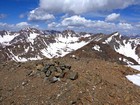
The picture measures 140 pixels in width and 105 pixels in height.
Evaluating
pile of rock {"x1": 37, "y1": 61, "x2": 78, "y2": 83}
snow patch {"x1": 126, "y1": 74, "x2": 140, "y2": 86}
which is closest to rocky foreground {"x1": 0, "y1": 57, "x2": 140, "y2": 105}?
pile of rock {"x1": 37, "y1": 61, "x2": 78, "y2": 83}

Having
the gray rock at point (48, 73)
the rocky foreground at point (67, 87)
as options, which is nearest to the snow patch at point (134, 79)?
the rocky foreground at point (67, 87)

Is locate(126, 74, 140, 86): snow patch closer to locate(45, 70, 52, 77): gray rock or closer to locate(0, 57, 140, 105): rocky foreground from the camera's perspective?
locate(0, 57, 140, 105): rocky foreground

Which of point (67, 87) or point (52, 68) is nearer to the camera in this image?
point (67, 87)

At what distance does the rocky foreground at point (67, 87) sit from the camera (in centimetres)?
Answer: 2153

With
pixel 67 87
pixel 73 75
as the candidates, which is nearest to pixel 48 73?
pixel 73 75

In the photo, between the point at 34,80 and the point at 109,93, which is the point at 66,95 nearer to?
the point at 109,93

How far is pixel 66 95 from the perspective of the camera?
21.8 m

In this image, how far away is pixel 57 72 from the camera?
83.7 feet

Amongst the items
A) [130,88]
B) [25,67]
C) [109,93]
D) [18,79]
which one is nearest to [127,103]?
[109,93]

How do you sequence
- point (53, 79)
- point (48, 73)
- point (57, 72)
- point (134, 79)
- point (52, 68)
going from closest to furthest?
point (53, 79) → point (57, 72) → point (48, 73) → point (52, 68) → point (134, 79)

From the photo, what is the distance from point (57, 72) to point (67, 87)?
2998 millimetres

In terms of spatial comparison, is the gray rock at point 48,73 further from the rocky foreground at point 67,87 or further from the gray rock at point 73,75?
the gray rock at point 73,75

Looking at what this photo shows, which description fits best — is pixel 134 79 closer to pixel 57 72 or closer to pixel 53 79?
pixel 57 72

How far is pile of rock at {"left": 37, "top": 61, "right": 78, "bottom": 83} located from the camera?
964 inches
